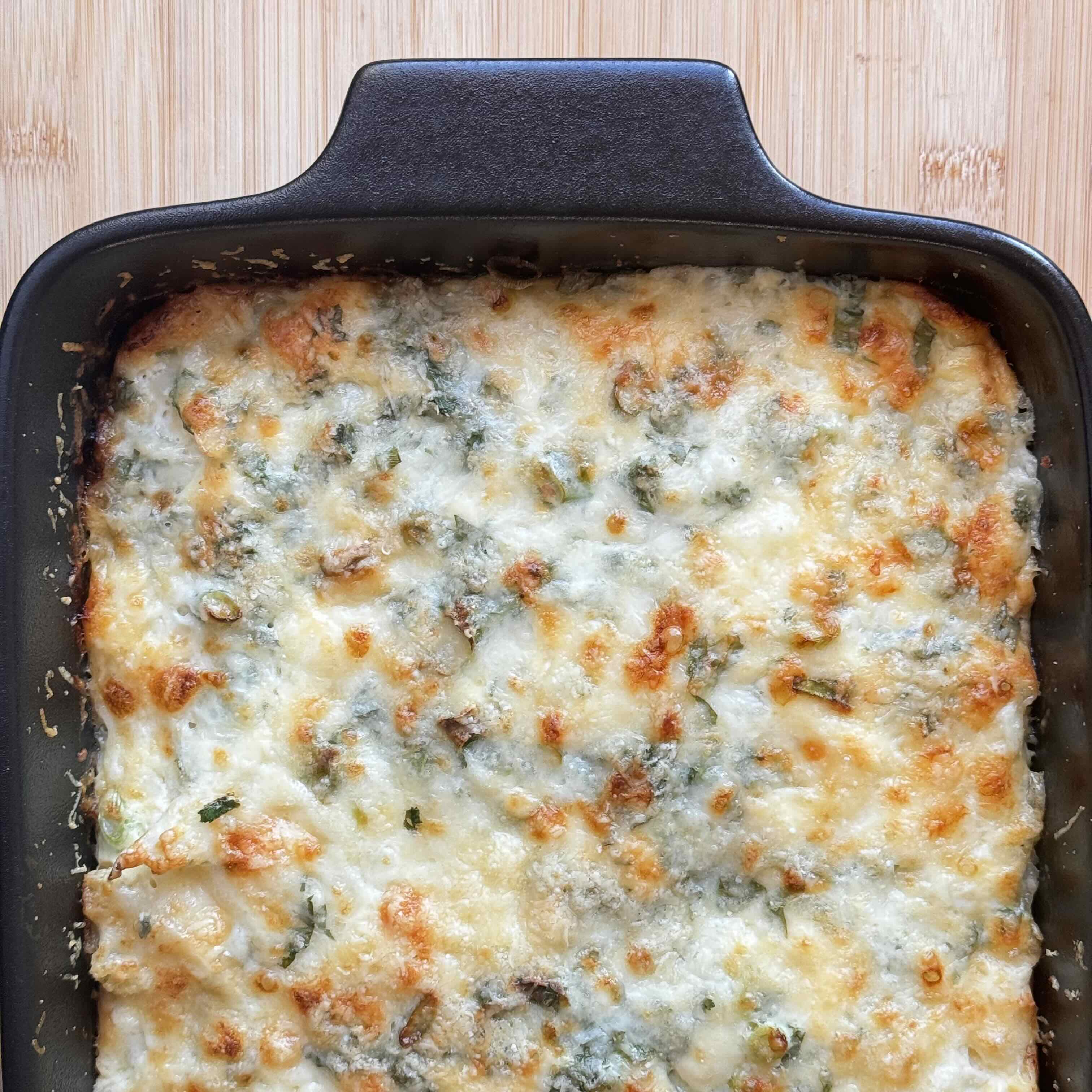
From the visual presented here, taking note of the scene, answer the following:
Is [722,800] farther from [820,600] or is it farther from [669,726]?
[820,600]

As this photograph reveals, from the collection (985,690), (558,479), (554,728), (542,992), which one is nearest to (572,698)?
(554,728)

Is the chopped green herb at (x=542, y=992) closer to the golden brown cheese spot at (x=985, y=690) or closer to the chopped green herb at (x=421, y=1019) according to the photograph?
the chopped green herb at (x=421, y=1019)

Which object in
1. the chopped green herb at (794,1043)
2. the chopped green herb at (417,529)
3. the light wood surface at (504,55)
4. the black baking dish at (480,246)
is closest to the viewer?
the black baking dish at (480,246)

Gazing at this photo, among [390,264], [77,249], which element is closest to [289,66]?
[390,264]

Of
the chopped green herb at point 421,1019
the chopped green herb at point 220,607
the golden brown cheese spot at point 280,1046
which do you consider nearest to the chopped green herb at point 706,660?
the chopped green herb at point 421,1019

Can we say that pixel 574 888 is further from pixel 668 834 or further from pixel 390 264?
pixel 390 264

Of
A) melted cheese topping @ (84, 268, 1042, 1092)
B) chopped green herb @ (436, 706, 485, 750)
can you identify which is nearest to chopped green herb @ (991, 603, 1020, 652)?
melted cheese topping @ (84, 268, 1042, 1092)
